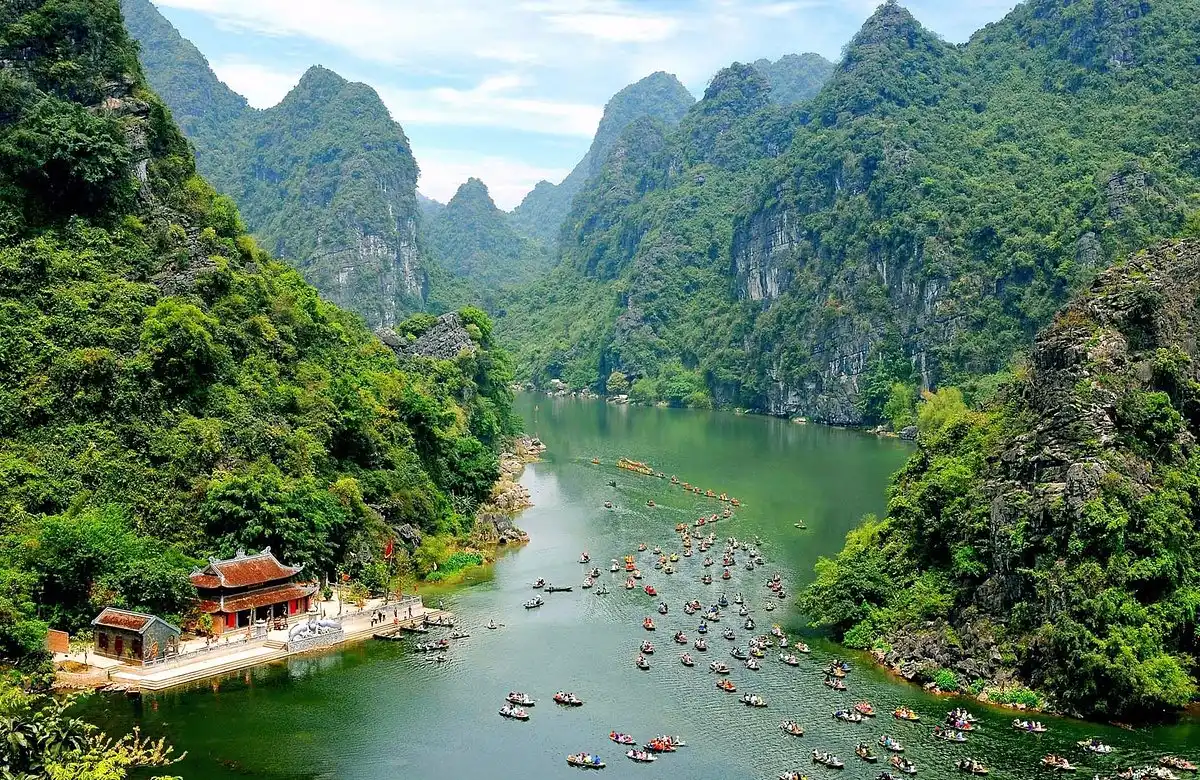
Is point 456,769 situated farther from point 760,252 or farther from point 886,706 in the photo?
point 760,252

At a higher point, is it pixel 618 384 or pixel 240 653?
pixel 618 384

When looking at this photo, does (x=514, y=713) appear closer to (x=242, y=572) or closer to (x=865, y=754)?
(x=865, y=754)

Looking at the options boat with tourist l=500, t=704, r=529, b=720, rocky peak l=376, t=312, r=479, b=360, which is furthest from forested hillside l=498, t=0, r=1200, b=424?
boat with tourist l=500, t=704, r=529, b=720

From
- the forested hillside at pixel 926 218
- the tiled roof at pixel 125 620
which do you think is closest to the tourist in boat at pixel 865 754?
the tiled roof at pixel 125 620

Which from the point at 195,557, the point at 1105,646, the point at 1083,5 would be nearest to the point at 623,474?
the point at 195,557

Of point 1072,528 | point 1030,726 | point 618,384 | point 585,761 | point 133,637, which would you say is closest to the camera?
point 585,761

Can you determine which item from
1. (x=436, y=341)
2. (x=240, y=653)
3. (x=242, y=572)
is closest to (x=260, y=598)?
(x=242, y=572)

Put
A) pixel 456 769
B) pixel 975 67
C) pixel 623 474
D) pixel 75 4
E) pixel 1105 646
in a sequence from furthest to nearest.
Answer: pixel 975 67 < pixel 623 474 < pixel 75 4 < pixel 1105 646 < pixel 456 769
